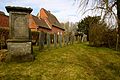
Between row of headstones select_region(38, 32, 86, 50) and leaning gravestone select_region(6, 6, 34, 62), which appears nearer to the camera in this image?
leaning gravestone select_region(6, 6, 34, 62)

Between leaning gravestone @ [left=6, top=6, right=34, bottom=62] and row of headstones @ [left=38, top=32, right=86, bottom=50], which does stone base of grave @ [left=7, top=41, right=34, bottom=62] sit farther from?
row of headstones @ [left=38, top=32, right=86, bottom=50]

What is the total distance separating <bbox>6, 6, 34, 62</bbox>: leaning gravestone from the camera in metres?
10.9

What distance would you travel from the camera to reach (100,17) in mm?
20656

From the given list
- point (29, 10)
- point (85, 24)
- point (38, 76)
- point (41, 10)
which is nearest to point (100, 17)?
point (29, 10)

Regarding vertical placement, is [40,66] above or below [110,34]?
below

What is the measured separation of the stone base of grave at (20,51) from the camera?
10859 mm

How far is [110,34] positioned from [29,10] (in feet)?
46.0

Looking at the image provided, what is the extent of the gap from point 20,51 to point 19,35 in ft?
2.97

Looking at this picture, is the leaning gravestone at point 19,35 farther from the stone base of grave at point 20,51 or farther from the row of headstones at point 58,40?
the row of headstones at point 58,40

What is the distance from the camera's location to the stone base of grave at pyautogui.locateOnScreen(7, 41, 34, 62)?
1086 centimetres

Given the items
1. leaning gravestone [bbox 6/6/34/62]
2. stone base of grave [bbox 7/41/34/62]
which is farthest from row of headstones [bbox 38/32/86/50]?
stone base of grave [bbox 7/41/34/62]

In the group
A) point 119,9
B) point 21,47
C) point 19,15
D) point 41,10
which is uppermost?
point 41,10

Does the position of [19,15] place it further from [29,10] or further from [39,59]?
[39,59]

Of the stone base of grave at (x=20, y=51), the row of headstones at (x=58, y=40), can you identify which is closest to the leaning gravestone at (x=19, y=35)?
the stone base of grave at (x=20, y=51)
